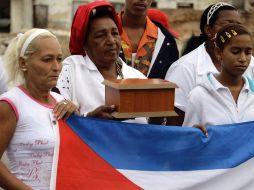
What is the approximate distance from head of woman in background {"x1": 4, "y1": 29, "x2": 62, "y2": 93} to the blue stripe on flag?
383mm

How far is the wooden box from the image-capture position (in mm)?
3684

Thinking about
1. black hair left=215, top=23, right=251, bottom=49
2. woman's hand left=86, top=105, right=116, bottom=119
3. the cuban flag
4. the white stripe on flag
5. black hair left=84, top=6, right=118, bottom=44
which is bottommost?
the white stripe on flag

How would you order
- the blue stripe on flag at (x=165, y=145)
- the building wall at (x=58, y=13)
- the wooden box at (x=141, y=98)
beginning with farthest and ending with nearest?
the building wall at (x=58, y=13)
the blue stripe on flag at (x=165, y=145)
the wooden box at (x=141, y=98)

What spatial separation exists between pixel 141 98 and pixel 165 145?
426 millimetres

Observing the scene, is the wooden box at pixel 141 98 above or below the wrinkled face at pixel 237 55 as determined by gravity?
below

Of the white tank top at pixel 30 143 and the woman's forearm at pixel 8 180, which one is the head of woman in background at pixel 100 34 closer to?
the white tank top at pixel 30 143

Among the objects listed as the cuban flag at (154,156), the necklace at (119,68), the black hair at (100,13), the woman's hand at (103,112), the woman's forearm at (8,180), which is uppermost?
the black hair at (100,13)

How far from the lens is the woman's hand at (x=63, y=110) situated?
3.52 meters

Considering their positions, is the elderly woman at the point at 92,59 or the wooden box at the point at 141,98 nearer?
the wooden box at the point at 141,98

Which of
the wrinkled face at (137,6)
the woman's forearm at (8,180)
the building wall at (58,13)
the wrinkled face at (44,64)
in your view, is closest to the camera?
the woman's forearm at (8,180)

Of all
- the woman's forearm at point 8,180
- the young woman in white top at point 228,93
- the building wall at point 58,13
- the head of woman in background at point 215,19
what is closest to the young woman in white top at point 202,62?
the head of woman in background at point 215,19

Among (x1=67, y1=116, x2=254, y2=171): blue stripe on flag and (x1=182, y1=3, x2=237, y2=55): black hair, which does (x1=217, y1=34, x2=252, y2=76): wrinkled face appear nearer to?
(x1=67, y1=116, x2=254, y2=171): blue stripe on flag

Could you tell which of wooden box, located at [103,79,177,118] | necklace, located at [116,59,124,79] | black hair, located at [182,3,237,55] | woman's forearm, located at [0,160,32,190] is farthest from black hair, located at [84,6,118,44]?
woman's forearm, located at [0,160,32,190]

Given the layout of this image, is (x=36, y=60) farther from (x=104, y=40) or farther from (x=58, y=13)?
(x=58, y=13)
